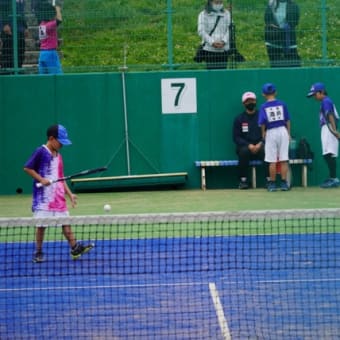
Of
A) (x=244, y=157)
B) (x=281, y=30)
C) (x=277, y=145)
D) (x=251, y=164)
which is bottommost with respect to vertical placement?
(x=251, y=164)

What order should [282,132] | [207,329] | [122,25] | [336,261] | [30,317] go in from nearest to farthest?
[207,329], [30,317], [336,261], [282,132], [122,25]

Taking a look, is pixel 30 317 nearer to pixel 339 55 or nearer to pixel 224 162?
pixel 224 162

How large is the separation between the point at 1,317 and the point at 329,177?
11.7 metres

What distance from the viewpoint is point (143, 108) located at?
20094mm

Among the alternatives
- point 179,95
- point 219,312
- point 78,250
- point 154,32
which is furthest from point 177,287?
point 154,32

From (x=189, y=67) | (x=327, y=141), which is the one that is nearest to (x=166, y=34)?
(x=189, y=67)

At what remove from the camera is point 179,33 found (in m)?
20.7

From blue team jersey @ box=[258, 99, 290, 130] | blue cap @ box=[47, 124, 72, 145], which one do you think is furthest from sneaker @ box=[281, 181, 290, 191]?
blue cap @ box=[47, 124, 72, 145]

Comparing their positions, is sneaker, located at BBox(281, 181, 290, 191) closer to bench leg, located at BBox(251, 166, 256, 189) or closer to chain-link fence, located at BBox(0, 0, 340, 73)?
bench leg, located at BBox(251, 166, 256, 189)

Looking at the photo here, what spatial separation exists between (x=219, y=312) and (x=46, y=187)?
3.56m

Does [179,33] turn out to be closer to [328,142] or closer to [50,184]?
[328,142]

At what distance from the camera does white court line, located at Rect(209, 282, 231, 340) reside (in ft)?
28.6

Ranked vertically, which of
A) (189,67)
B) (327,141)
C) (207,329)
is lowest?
(207,329)

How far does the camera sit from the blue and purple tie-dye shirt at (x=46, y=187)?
12.3m
